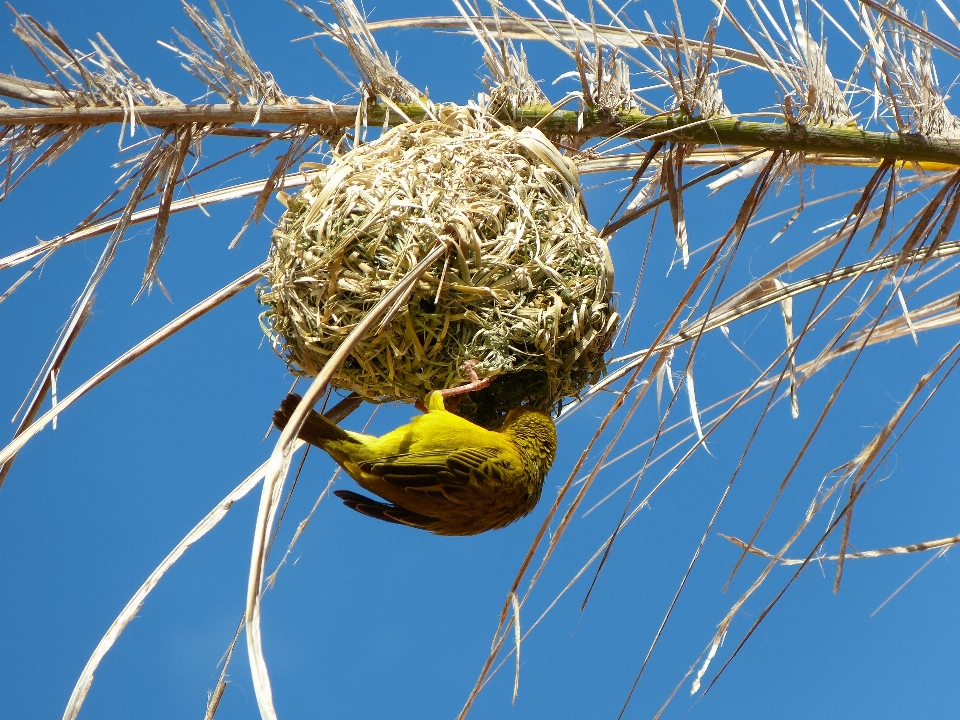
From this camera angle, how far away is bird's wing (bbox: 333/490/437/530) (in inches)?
83.1

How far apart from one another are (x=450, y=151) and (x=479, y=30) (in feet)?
1.19

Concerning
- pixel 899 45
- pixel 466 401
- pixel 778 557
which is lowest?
pixel 778 557

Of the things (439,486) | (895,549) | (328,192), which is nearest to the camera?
(439,486)

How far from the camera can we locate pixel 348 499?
7.01 feet

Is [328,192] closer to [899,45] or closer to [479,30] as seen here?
[479,30]

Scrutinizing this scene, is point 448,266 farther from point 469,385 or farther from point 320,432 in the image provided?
point 320,432

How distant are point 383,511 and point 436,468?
15 centimetres

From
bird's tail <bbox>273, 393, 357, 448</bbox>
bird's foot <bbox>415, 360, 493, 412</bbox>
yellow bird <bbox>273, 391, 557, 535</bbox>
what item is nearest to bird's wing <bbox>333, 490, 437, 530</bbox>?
yellow bird <bbox>273, 391, 557, 535</bbox>

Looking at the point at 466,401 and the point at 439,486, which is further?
the point at 466,401

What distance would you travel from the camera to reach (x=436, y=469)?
2.11 meters

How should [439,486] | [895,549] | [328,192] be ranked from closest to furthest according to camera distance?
1. [439,486]
2. [328,192]
3. [895,549]

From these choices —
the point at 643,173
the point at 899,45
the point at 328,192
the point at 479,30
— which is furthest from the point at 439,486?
the point at 899,45

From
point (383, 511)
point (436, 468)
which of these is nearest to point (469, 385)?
point (436, 468)

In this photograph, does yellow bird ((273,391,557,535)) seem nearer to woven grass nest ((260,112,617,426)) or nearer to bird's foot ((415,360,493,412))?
bird's foot ((415,360,493,412))
